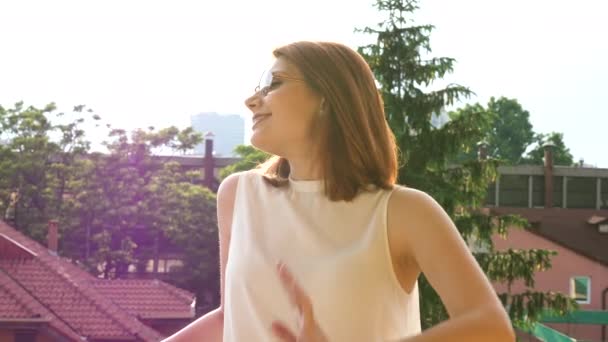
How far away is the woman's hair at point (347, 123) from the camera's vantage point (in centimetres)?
96

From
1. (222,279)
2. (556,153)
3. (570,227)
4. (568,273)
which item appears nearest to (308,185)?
(222,279)

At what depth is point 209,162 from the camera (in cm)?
2275

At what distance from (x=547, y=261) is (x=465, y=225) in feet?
2.67

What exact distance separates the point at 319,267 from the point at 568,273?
17089 millimetres

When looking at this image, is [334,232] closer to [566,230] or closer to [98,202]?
[98,202]

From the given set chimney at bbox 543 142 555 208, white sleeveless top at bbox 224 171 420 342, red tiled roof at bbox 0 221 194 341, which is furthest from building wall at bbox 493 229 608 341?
white sleeveless top at bbox 224 171 420 342

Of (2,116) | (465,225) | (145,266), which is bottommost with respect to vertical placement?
(145,266)

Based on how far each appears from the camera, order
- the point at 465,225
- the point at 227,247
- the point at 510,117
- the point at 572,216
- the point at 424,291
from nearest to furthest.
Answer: the point at 227,247 → the point at 424,291 → the point at 465,225 → the point at 572,216 → the point at 510,117

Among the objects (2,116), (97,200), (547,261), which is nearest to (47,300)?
(547,261)

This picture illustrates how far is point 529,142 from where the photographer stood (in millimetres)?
31422

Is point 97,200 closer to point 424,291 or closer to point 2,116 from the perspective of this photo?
point 2,116

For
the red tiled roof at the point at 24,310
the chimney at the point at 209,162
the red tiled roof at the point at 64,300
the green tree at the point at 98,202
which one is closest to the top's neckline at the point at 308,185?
the red tiled roof at the point at 64,300

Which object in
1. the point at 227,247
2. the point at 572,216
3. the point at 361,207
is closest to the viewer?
the point at 361,207

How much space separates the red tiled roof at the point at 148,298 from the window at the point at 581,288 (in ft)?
31.0
